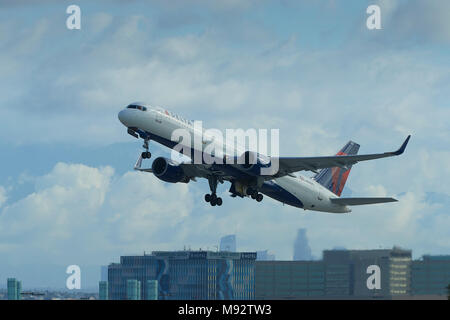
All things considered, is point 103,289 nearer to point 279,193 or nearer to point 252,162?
point 279,193

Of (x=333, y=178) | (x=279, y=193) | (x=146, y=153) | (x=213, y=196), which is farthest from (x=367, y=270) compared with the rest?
(x=146, y=153)

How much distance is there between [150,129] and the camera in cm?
6006

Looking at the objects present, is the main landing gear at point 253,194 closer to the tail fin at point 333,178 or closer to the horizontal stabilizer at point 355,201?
the horizontal stabilizer at point 355,201

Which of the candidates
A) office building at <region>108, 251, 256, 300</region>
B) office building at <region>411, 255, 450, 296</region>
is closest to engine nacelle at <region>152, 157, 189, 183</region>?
office building at <region>411, 255, 450, 296</region>

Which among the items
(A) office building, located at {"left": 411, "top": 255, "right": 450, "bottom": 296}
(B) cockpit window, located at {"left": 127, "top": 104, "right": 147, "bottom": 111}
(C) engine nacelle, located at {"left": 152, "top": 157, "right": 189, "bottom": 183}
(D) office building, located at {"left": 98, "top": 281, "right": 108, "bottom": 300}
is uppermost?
(B) cockpit window, located at {"left": 127, "top": 104, "right": 147, "bottom": 111}

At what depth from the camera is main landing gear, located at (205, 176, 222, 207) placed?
69.0 metres

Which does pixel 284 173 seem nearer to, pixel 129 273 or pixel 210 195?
pixel 210 195

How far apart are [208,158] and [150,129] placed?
534 centimetres

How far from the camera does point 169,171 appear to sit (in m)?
67.8

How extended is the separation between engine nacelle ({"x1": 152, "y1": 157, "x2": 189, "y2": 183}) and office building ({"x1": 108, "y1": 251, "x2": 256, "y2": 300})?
8703 centimetres

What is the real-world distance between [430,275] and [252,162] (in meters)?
55.5

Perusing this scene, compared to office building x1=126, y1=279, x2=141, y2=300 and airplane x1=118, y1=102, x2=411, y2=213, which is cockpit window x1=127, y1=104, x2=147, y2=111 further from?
office building x1=126, y1=279, x2=141, y2=300

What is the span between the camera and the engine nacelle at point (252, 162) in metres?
63.6
